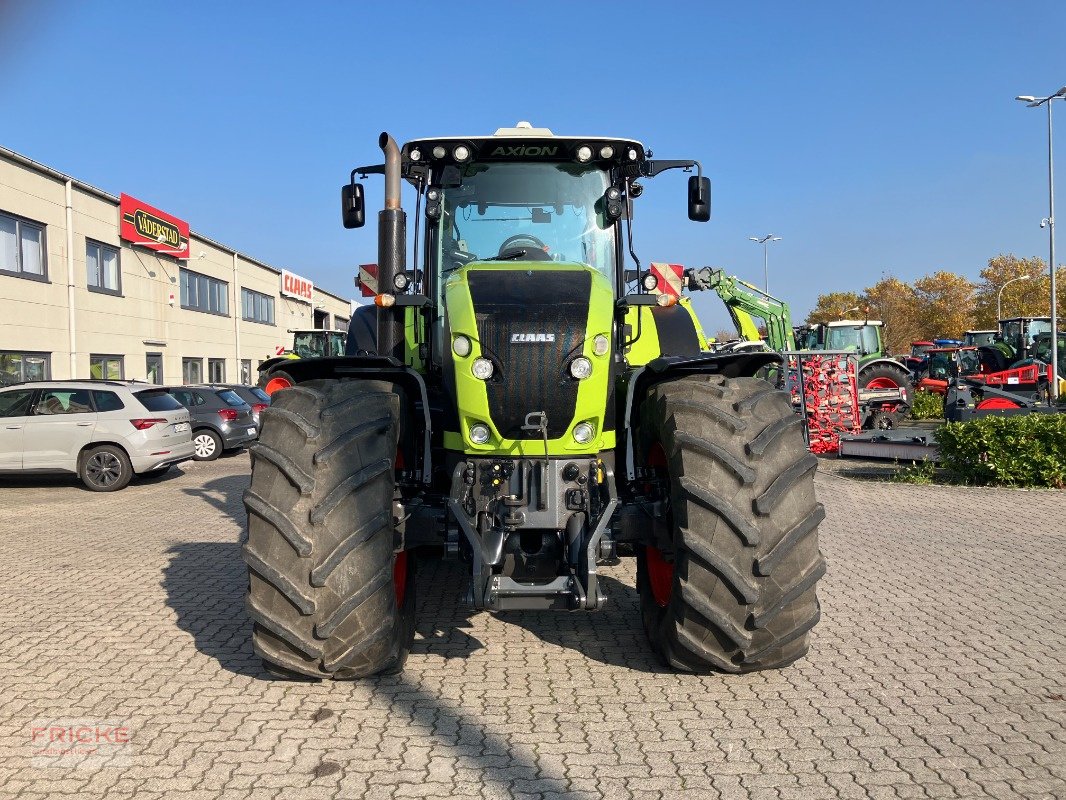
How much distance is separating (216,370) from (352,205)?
3116 centimetres

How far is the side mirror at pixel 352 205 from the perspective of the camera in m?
5.84

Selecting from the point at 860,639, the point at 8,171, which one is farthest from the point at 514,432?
the point at 8,171

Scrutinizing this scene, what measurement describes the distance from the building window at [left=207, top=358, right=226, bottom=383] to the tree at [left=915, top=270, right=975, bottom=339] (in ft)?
151

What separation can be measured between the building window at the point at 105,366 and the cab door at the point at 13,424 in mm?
10180

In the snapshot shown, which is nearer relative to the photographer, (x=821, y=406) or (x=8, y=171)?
(x=821, y=406)

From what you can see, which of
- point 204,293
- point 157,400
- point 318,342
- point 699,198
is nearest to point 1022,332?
point 318,342

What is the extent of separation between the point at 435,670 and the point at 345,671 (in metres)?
0.67

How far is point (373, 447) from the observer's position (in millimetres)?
4195

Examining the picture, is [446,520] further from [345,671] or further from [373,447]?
[345,671]

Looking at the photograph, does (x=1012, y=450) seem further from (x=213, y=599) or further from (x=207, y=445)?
(x=207, y=445)

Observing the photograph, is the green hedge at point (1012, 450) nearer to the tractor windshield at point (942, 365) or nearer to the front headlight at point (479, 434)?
the front headlight at point (479, 434)

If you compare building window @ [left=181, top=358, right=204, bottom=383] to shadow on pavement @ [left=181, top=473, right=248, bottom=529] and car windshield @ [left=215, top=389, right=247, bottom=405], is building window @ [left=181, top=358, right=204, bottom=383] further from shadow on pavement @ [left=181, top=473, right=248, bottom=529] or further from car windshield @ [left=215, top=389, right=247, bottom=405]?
shadow on pavement @ [left=181, top=473, right=248, bottom=529]

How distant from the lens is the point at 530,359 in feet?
14.0

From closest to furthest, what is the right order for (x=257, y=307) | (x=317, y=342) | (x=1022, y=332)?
1. (x=1022, y=332)
2. (x=317, y=342)
3. (x=257, y=307)
